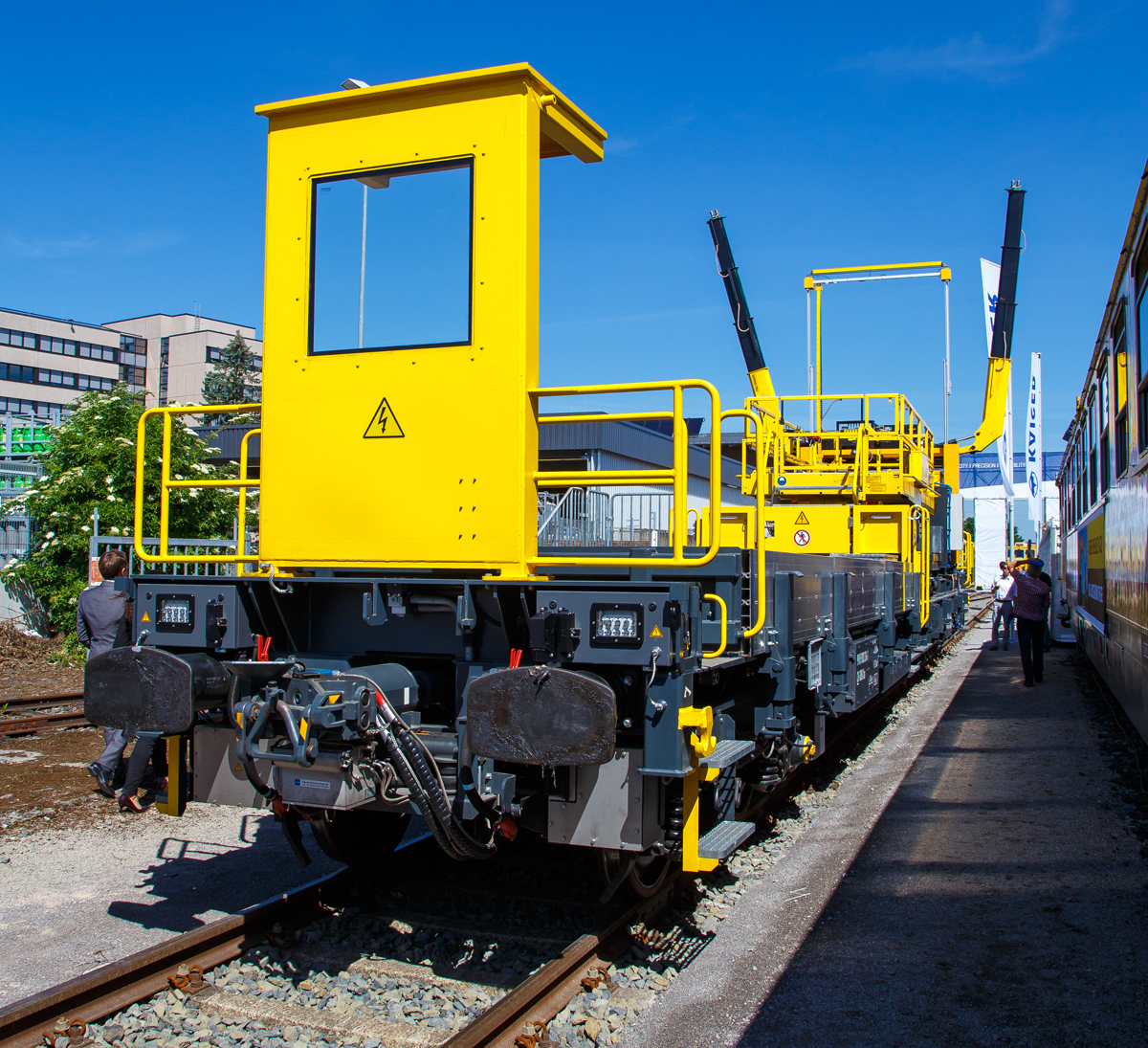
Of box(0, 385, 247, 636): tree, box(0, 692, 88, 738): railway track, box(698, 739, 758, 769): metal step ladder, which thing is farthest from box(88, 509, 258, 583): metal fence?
box(698, 739, 758, 769): metal step ladder

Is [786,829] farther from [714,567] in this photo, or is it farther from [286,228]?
[286,228]

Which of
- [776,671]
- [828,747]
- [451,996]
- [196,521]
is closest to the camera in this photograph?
[451,996]

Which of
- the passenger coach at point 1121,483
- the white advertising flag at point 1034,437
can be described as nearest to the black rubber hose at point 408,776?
the passenger coach at point 1121,483

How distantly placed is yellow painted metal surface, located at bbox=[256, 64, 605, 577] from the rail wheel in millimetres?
1338

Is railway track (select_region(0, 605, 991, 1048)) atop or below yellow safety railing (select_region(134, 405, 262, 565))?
below

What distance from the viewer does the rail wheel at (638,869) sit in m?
4.47

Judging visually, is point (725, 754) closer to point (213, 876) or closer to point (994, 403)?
point (213, 876)

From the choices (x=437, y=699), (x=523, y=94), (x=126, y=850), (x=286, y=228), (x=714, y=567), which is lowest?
(x=126, y=850)

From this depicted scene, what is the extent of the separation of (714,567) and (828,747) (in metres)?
5.07

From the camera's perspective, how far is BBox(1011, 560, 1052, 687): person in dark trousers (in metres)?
13.8

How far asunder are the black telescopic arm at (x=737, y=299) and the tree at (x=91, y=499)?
28.7ft

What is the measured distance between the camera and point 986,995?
4234 millimetres

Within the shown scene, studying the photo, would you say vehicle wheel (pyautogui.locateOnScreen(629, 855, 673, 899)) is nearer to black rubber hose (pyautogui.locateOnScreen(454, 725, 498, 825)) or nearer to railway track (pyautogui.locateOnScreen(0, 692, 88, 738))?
black rubber hose (pyautogui.locateOnScreen(454, 725, 498, 825))

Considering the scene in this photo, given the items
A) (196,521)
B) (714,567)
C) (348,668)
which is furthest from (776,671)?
(196,521)
